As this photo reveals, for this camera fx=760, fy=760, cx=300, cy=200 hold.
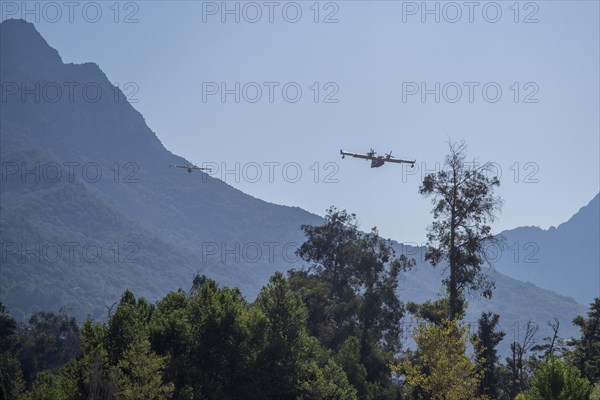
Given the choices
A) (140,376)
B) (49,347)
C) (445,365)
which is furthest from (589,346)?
(49,347)

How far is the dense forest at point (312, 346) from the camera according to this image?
109ft

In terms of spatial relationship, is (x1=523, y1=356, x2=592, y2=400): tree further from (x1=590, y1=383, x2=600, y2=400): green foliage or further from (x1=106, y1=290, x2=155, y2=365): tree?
(x1=106, y1=290, x2=155, y2=365): tree

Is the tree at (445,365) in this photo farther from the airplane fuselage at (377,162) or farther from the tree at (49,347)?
the tree at (49,347)

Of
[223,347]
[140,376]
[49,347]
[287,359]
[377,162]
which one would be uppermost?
[377,162]

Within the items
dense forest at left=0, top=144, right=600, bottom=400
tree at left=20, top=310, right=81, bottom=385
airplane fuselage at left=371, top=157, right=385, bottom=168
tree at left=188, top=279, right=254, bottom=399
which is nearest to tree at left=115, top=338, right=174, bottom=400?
dense forest at left=0, top=144, right=600, bottom=400

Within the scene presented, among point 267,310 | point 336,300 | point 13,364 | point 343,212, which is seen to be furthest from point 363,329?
point 13,364

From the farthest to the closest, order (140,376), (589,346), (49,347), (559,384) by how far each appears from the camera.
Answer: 1. (49,347)
2. (589,346)
3. (140,376)
4. (559,384)

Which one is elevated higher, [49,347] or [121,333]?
[121,333]

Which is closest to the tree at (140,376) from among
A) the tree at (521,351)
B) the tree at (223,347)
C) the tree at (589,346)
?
the tree at (223,347)

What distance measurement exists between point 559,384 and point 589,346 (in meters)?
31.6

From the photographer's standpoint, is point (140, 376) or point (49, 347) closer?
point (140, 376)

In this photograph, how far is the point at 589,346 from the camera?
5825cm

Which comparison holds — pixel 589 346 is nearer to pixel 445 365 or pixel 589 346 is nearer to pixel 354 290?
pixel 354 290

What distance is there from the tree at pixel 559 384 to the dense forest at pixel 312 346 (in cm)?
4
